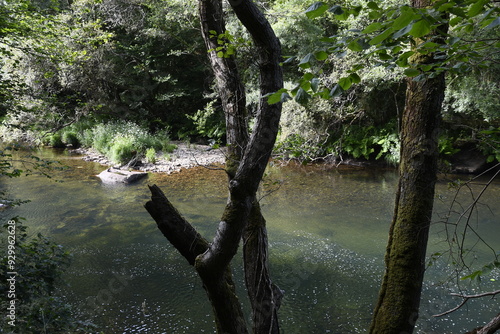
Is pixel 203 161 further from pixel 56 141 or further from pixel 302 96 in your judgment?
pixel 302 96

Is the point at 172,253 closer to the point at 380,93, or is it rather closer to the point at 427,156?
the point at 427,156

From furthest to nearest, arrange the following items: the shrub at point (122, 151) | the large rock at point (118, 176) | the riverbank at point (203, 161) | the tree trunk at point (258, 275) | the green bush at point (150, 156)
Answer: the green bush at point (150, 156) → the shrub at point (122, 151) → the riverbank at point (203, 161) → the large rock at point (118, 176) → the tree trunk at point (258, 275)

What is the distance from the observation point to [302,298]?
16.7 feet

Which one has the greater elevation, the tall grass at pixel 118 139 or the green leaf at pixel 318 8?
the green leaf at pixel 318 8

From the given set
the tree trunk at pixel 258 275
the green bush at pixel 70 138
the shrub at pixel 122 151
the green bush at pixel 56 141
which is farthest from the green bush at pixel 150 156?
the tree trunk at pixel 258 275

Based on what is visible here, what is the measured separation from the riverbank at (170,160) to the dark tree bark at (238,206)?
9237 mm

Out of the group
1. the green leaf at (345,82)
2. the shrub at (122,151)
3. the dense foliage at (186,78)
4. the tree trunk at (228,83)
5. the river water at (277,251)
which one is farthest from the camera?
the shrub at (122,151)

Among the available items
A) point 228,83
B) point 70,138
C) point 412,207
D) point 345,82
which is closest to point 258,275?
point 412,207

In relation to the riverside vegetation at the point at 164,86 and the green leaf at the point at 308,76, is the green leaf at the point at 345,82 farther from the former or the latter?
the riverside vegetation at the point at 164,86

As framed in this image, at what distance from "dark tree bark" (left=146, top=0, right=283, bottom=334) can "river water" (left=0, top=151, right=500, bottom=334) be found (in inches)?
30.1

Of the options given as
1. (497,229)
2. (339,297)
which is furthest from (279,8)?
(339,297)

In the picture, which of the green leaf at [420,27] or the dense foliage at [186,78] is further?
the dense foliage at [186,78]

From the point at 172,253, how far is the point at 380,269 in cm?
379

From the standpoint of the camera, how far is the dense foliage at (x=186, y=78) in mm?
4305
